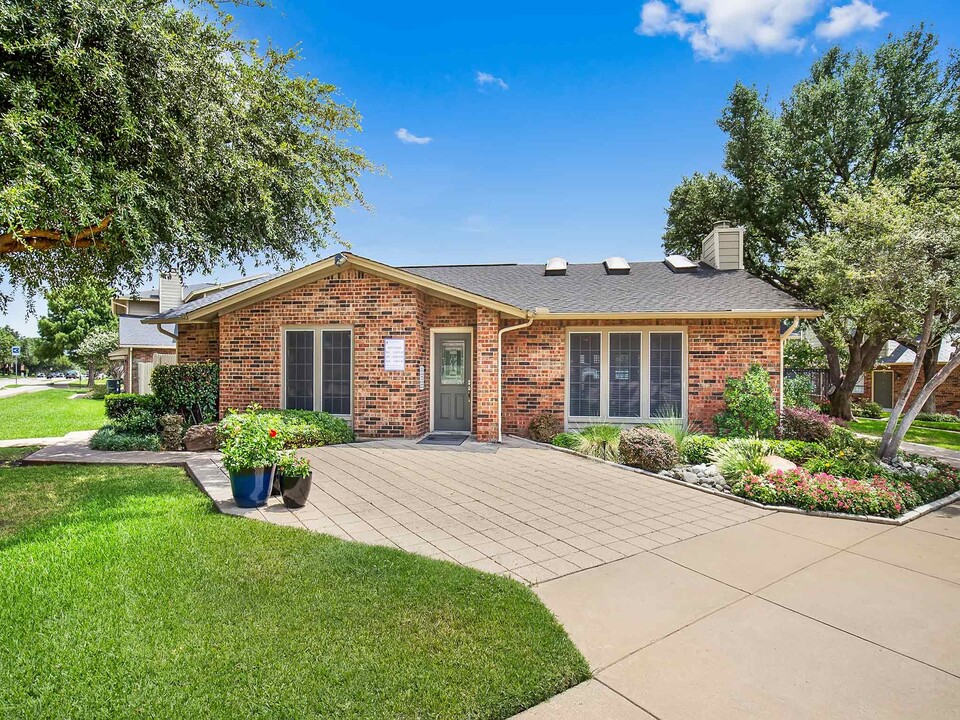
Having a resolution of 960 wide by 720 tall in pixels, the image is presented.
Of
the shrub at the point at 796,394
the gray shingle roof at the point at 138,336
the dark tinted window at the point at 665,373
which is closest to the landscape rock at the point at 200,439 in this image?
the dark tinted window at the point at 665,373

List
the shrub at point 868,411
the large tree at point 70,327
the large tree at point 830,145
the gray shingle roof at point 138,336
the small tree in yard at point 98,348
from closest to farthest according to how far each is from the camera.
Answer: the large tree at point 830,145, the shrub at point 868,411, the gray shingle roof at point 138,336, the small tree in yard at point 98,348, the large tree at point 70,327

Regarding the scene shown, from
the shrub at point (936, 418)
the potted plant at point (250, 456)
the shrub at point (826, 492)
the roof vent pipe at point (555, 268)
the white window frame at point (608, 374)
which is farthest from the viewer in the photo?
the shrub at point (936, 418)

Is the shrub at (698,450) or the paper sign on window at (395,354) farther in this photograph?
the paper sign on window at (395,354)

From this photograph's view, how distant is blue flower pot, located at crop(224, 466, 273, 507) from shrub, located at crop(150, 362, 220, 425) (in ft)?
20.2

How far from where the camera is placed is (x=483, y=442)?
10.2 m

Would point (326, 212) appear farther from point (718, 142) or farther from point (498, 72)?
point (718, 142)

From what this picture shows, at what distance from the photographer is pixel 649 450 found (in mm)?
8156

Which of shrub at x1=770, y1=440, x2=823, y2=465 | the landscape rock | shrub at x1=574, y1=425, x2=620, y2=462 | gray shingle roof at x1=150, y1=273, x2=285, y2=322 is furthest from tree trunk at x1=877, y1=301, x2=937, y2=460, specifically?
gray shingle roof at x1=150, y1=273, x2=285, y2=322

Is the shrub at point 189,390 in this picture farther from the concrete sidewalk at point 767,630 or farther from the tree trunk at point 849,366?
the tree trunk at point 849,366

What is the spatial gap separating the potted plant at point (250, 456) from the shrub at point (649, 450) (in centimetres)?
559

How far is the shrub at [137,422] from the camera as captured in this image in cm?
1012

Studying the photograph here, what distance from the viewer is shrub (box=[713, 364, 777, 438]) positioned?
976cm

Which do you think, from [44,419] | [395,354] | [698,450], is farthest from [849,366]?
[44,419]

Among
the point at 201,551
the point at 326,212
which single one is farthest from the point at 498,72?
the point at 201,551
